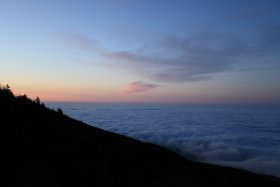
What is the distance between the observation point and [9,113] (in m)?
16.4

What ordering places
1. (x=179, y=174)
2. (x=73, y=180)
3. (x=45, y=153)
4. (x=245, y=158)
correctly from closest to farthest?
(x=73, y=180)
(x=45, y=153)
(x=179, y=174)
(x=245, y=158)

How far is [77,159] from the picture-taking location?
588 inches

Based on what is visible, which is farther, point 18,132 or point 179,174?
point 179,174

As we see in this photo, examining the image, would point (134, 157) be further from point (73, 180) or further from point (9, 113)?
point (9, 113)

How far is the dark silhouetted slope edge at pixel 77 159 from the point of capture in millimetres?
13336

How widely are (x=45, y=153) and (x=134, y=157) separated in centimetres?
518

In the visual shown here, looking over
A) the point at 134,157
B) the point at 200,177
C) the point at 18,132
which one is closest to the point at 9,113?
the point at 18,132

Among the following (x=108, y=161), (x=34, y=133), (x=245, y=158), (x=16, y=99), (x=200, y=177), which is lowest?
(x=245, y=158)

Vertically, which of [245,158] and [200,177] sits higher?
[200,177]

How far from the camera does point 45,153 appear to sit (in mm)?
14391

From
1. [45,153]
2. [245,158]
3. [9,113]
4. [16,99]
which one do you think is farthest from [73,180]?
[245,158]

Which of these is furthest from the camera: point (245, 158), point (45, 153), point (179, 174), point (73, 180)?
point (245, 158)

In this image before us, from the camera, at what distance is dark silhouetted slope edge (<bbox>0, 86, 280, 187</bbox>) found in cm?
1334

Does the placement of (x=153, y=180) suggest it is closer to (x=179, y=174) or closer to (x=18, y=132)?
(x=179, y=174)
